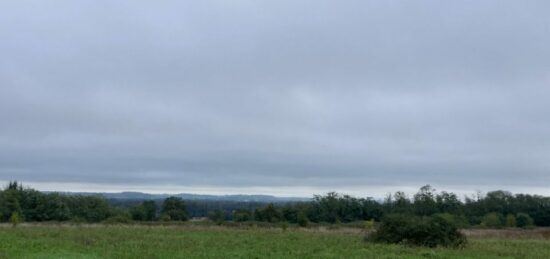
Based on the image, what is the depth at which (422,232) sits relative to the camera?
3241 centimetres

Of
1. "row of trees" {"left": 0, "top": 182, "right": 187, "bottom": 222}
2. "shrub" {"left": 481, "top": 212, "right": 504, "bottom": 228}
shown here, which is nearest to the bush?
"shrub" {"left": 481, "top": 212, "right": 504, "bottom": 228}

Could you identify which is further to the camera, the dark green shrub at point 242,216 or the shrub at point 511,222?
the dark green shrub at point 242,216

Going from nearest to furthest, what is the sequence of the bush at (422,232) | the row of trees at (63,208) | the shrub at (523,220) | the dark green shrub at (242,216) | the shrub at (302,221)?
the bush at (422,232)
the shrub at (302,221)
the dark green shrub at (242,216)
the shrub at (523,220)
the row of trees at (63,208)

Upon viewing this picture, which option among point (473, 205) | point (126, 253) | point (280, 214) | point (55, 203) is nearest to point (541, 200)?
point (473, 205)

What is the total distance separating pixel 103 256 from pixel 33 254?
2.46 meters

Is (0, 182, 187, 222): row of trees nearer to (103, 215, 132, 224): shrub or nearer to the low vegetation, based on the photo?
(103, 215, 132, 224): shrub

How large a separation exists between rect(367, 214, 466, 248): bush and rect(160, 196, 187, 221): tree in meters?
44.1

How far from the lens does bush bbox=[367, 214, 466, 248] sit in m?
32.1

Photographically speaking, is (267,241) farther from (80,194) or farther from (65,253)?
(80,194)

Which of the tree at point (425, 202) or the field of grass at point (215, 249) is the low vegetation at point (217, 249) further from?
the tree at point (425, 202)

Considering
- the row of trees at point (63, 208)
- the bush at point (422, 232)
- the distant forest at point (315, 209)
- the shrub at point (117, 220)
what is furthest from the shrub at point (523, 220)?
the bush at point (422, 232)

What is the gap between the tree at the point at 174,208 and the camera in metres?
75.8

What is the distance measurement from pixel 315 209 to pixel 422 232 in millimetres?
49165

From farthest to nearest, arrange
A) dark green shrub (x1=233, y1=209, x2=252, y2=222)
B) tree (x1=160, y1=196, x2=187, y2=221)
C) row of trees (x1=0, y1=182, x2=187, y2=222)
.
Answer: tree (x1=160, y1=196, x2=187, y2=221) < row of trees (x1=0, y1=182, x2=187, y2=222) < dark green shrub (x1=233, y1=209, x2=252, y2=222)
